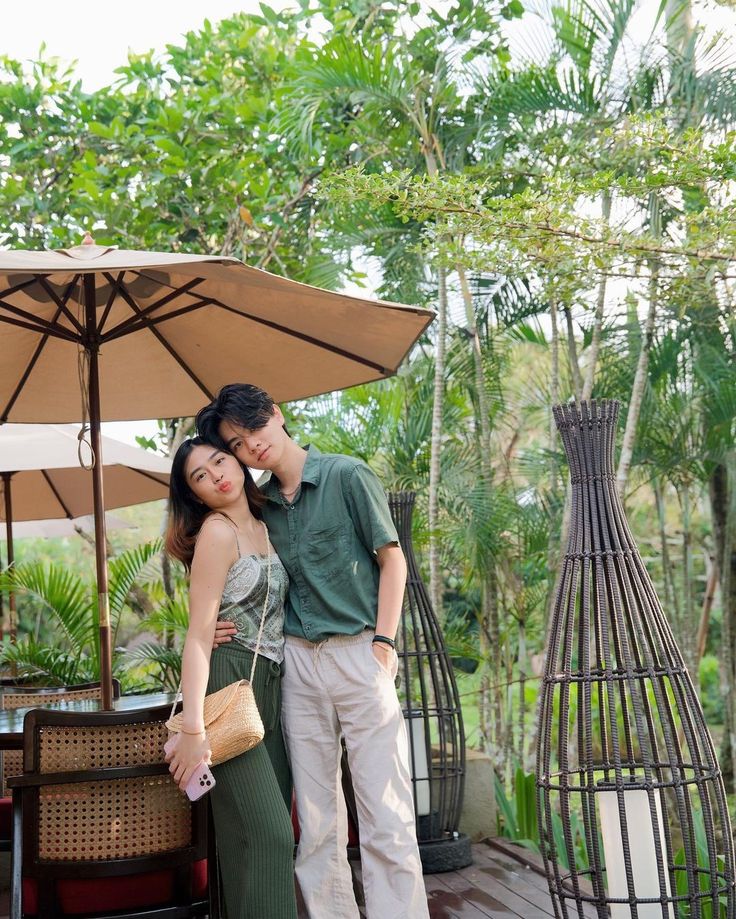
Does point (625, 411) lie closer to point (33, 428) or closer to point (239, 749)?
point (33, 428)

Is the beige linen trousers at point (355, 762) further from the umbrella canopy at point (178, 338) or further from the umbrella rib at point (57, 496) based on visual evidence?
the umbrella rib at point (57, 496)

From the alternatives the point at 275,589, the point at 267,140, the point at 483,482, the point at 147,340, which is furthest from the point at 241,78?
the point at 275,589

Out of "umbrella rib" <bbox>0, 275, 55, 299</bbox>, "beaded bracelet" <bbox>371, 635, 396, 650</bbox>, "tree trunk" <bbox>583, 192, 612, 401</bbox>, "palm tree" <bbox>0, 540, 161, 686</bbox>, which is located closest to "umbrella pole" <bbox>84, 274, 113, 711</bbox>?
"umbrella rib" <bbox>0, 275, 55, 299</bbox>

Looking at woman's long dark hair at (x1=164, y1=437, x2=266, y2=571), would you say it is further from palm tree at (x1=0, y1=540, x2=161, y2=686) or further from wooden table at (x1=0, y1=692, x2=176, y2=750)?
palm tree at (x1=0, y1=540, x2=161, y2=686)

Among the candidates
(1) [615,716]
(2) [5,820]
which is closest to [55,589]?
(2) [5,820]

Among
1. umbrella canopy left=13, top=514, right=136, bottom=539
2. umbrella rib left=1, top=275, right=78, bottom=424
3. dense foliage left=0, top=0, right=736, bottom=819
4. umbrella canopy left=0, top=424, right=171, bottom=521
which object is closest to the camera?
umbrella rib left=1, top=275, right=78, bottom=424

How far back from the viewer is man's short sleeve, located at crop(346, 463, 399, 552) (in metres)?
2.27

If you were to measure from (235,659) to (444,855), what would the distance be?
191 cm

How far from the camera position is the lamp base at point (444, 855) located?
3.67 metres

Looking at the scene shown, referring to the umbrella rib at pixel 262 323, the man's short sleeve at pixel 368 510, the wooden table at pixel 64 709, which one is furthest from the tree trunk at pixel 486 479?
the man's short sleeve at pixel 368 510

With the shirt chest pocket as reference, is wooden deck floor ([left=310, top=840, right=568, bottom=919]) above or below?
below

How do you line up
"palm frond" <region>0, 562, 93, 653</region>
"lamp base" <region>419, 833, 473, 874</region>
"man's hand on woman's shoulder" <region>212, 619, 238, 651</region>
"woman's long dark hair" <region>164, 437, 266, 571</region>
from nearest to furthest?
"man's hand on woman's shoulder" <region>212, 619, 238, 651</region> < "woman's long dark hair" <region>164, 437, 266, 571</region> < "lamp base" <region>419, 833, 473, 874</region> < "palm frond" <region>0, 562, 93, 653</region>

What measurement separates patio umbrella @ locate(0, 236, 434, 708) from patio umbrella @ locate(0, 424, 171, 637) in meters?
1.14

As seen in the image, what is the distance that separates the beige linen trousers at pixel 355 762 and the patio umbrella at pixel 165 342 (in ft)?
2.88
